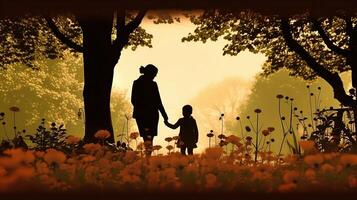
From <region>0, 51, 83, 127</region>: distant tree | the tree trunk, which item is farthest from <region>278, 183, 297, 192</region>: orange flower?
<region>0, 51, 83, 127</region>: distant tree

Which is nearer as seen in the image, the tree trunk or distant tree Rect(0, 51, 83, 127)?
the tree trunk

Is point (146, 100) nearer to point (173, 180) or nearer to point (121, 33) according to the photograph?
point (121, 33)

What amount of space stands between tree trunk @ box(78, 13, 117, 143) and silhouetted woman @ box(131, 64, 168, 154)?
10.2 feet

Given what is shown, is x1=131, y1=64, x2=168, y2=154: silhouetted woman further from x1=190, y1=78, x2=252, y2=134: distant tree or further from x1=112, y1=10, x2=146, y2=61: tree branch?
x1=190, y1=78, x2=252, y2=134: distant tree

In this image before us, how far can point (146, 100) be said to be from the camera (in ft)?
36.7

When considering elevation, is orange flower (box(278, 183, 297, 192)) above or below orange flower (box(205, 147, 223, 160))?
below

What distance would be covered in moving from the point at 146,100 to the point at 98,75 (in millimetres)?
3425

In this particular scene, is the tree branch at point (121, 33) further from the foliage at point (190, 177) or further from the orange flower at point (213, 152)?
the orange flower at point (213, 152)

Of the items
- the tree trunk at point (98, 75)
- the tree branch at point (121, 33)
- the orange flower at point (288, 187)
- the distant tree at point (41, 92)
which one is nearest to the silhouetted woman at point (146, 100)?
the tree trunk at point (98, 75)

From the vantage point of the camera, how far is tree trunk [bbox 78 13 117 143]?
14234 millimetres

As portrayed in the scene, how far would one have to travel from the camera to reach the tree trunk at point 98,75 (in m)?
14.2

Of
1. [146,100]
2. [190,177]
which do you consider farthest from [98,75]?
[190,177]

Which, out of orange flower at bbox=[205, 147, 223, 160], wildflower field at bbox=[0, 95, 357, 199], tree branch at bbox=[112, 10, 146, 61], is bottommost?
wildflower field at bbox=[0, 95, 357, 199]

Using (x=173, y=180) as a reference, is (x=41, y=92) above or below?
above
